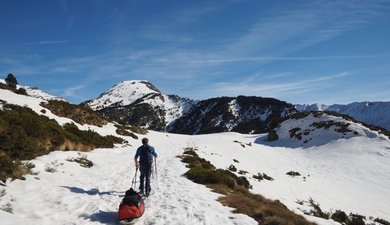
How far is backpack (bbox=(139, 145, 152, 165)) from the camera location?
13.3m

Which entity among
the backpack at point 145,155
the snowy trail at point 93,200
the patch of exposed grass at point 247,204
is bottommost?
the patch of exposed grass at point 247,204

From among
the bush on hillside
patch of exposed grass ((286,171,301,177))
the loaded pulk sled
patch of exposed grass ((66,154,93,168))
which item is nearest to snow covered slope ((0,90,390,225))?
patch of exposed grass ((66,154,93,168))

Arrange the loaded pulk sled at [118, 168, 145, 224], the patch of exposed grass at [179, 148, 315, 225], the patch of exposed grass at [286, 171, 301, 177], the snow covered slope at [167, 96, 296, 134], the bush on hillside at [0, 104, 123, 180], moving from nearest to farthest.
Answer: the loaded pulk sled at [118, 168, 145, 224] < the patch of exposed grass at [179, 148, 315, 225] < the bush on hillside at [0, 104, 123, 180] < the patch of exposed grass at [286, 171, 301, 177] < the snow covered slope at [167, 96, 296, 134]

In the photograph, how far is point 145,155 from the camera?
13359mm

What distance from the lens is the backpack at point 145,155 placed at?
13344 millimetres

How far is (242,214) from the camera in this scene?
1120cm

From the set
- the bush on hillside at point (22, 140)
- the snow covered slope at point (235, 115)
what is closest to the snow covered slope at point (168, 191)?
the bush on hillside at point (22, 140)

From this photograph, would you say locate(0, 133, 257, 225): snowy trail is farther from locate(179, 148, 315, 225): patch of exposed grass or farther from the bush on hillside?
the bush on hillside

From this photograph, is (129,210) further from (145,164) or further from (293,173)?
(293,173)

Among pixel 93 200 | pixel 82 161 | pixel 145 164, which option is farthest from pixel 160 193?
pixel 82 161

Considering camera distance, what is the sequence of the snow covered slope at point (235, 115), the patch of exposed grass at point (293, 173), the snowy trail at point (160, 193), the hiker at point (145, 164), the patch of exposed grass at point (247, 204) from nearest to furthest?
the snowy trail at point (160, 193) < the patch of exposed grass at point (247, 204) < the hiker at point (145, 164) < the patch of exposed grass at point (293, 173) < the snow covered slope at point (235, 115)

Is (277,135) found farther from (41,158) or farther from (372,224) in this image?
(41,158)

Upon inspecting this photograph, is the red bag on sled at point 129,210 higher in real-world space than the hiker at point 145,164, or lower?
lower

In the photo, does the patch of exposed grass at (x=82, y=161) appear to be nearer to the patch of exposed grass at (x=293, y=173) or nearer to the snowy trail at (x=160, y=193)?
the snowy trail at (x=160, y=193)
